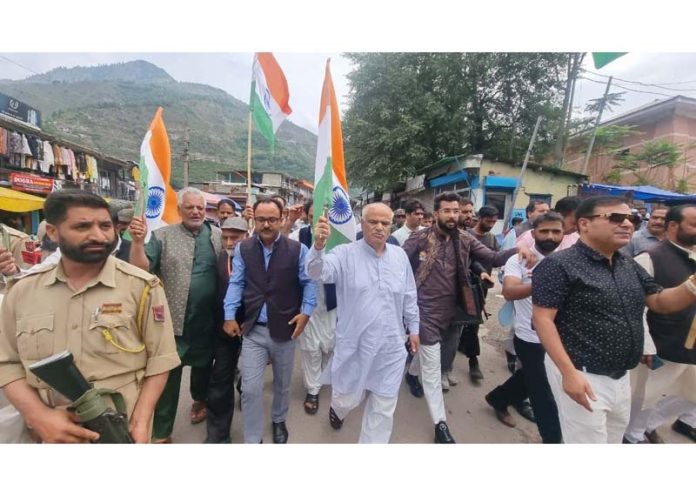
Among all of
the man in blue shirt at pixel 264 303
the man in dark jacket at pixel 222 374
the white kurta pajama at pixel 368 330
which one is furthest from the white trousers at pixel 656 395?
the man in dark jacket at pixel 222 374

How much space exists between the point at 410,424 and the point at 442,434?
354mm

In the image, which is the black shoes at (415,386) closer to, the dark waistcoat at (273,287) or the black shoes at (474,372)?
the black shoes at (474,372)

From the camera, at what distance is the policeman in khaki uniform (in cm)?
149

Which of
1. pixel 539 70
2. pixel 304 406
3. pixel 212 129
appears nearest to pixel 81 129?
pixel 212 129

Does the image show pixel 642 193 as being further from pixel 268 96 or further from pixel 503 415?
pixel 268 96

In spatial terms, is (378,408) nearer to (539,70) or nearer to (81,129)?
(539,70)

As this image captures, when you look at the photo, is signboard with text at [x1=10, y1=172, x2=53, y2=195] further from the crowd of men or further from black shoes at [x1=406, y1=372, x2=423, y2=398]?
black shoes at [x1=406, y1=372, x2=423, y2=398]

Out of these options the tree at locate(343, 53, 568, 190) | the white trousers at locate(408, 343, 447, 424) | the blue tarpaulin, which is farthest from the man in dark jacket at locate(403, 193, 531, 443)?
the tree at locate(343, 53, 568, 190)

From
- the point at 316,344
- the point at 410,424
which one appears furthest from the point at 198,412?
the point at 410,424

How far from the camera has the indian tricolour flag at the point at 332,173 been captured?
8.77 feet

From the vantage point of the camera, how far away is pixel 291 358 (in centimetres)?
265

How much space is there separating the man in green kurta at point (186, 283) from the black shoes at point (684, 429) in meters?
4.11

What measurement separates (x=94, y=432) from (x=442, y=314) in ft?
8.16

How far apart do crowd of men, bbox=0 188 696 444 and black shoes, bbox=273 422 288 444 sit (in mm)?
12
